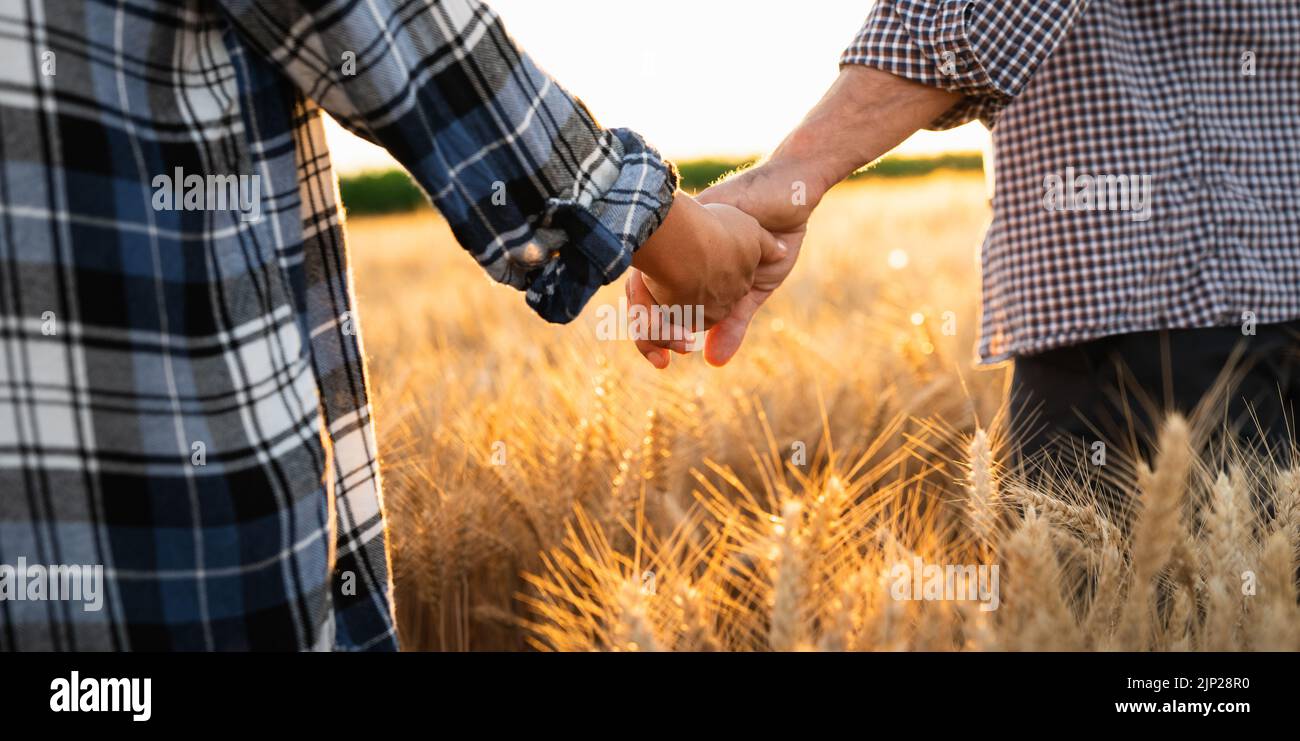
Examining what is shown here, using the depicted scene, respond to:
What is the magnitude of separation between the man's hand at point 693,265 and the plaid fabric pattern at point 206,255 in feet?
0.65

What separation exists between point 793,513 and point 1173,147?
1.08 m

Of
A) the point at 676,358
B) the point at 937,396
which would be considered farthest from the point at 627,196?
the point at 676,358

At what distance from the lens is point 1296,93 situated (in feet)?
5.28

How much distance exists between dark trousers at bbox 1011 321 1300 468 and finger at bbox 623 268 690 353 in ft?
2.05

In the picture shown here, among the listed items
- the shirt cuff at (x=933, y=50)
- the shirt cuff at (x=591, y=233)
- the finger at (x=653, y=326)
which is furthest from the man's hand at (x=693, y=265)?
the shirt cuff at (x=933, y=50)

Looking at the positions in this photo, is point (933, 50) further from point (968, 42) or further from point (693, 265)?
point (693, 265)

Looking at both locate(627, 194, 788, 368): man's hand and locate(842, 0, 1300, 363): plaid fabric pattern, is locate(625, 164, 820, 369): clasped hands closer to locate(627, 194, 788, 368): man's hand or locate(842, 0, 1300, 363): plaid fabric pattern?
locate(627, 194, 788, 368): man's hand

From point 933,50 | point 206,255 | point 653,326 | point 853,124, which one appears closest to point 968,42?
point 933,50

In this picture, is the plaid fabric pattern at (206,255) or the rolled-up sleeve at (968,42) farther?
the rolled-up sleeve at (968,42)

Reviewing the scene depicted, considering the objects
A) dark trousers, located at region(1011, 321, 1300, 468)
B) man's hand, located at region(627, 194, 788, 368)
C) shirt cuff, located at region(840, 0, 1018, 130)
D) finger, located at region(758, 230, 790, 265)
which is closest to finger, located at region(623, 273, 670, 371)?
man's hand, located at region(627, 194, 788, 368)

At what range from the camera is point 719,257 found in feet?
4.36

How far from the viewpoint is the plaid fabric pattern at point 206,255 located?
0.79 m

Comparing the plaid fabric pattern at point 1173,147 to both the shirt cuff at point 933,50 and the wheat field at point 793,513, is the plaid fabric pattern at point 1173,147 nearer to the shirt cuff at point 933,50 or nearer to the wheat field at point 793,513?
the shirt cuff at point 933,50
